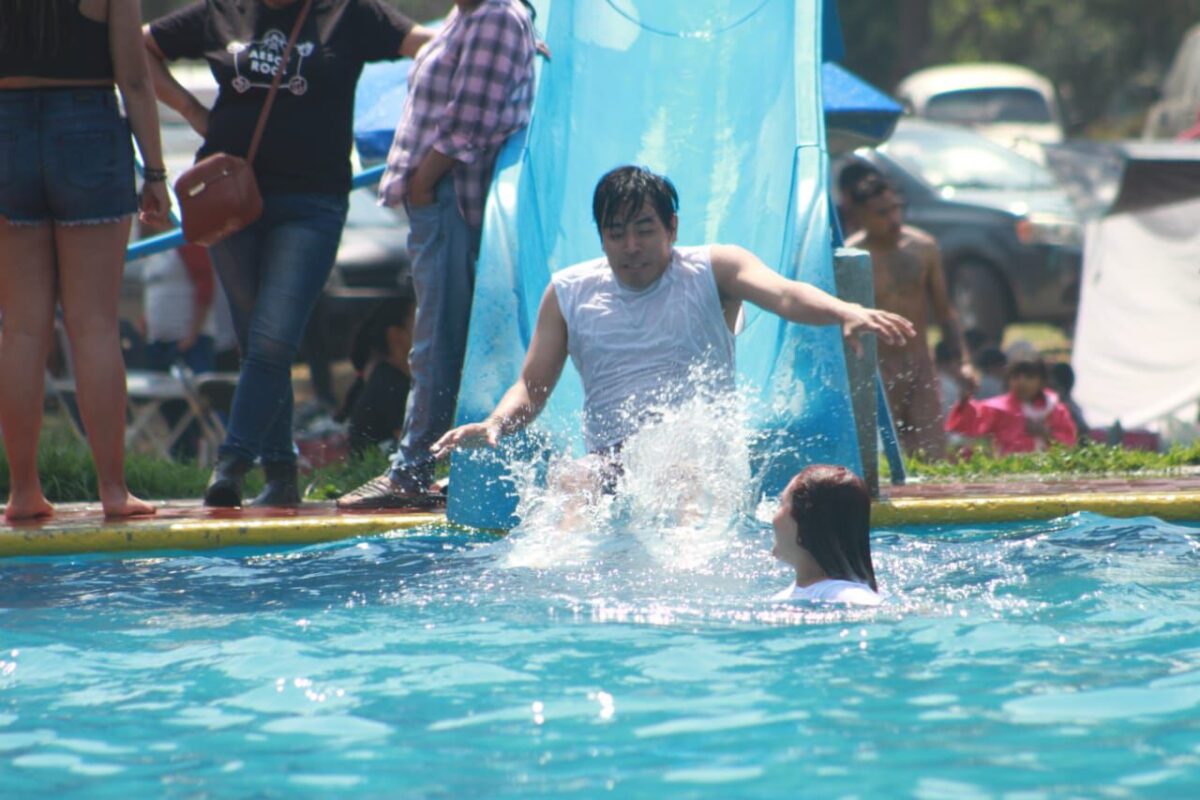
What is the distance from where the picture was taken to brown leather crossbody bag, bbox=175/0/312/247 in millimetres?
6523

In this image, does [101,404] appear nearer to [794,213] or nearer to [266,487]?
[266,487]

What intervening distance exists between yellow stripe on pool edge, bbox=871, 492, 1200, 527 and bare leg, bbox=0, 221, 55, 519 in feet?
9.37

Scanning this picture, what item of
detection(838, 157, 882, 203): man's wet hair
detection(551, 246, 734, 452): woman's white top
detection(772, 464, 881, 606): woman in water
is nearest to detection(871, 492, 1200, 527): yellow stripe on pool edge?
detection(551, 246, 734, 452): woman's white top

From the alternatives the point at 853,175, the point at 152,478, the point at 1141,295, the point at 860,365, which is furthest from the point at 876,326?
the point at 1141,295

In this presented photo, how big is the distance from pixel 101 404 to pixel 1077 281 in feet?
36.4

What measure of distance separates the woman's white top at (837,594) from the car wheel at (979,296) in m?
11.1

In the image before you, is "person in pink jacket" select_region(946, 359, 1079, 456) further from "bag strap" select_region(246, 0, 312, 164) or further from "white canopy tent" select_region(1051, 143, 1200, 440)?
"bag strap" select_region(246, 0, 312, 164)

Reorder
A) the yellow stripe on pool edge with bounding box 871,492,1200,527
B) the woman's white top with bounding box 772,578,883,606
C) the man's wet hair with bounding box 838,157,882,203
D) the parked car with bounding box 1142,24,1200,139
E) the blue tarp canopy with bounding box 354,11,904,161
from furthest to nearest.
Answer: the parked car with bounding box 1142,24,1200,139 → the man's wet hair with bounding box 838,157,882,203 → the blue tarp canopy with bounding box 354,11,904,161 → the yellow stripe on pool edge with bounding box 871,492,1200,527 → the woman's white top with bounding box 772,578,883,606

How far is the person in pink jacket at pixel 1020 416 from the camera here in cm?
994

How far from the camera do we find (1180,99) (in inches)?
871

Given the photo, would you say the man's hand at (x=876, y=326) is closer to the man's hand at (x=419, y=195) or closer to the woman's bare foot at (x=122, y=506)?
the man's hand at (x=419, y=195)

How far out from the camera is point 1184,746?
3.71 meters

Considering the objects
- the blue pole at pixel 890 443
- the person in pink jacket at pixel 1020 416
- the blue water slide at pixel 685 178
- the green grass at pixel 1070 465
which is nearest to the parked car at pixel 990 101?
the person in pink jacket at pixel 1020 416

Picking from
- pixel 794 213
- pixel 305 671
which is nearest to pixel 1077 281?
pixel 794 213
